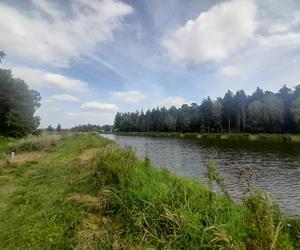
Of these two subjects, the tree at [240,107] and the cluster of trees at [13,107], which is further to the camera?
the tree at [240,107]

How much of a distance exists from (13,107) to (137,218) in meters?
50.2

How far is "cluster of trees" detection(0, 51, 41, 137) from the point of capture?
48375 millimetres

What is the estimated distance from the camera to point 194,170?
23.3 metres

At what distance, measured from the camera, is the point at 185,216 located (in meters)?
6.77

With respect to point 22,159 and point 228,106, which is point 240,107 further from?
point 22,159

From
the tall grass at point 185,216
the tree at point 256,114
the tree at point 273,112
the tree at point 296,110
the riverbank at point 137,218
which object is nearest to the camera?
the tall grass at point 185,216

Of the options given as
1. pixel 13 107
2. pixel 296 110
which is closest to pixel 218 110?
pixel 296 110

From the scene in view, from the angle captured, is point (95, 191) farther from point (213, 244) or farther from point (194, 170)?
point (194, 170)

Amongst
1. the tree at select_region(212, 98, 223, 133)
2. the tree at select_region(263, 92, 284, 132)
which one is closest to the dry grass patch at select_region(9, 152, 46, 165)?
the tree at select_region(263, 92, 284, 132)

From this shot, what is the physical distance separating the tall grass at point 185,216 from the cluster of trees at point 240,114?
203ft

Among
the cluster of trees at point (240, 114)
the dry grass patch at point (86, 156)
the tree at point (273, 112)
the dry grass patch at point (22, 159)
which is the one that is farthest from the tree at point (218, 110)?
the dry grass patch at point (22, 159)

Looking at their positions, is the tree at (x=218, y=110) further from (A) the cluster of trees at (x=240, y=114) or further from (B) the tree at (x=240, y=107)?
(B) the tree at (x=240, y=107)

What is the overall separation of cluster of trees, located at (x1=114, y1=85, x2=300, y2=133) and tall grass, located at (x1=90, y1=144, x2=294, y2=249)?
203 ft

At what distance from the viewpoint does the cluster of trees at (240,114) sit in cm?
7194
